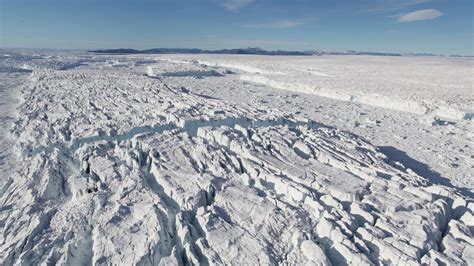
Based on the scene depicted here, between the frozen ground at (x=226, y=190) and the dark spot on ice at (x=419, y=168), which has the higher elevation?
the frozen ground at (x=226, y=190)

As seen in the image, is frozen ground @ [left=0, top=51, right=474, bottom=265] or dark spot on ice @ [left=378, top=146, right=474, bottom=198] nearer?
frozen ground @ [left=0, top=51, right=474, bottom=265]

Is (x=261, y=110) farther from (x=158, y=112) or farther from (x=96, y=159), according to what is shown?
(x=96, y=159)

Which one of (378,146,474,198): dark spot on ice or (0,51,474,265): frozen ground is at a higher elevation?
(0,51,474,265): frozen ground

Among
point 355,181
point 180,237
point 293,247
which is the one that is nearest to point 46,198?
point 180,237

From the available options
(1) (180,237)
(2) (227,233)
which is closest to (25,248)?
(1) (180,237)

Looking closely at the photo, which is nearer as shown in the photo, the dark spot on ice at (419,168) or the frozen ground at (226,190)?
the frozen ground at (226,190)

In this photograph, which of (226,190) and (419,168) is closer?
(226,190)

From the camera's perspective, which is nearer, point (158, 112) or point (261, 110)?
point (158, 112)

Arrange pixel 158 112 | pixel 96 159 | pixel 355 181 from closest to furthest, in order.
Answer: pixel 355 181
pixel 96 159
pixel 158 112

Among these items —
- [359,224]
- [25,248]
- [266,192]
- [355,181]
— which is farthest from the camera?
[355,181]

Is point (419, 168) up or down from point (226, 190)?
down
